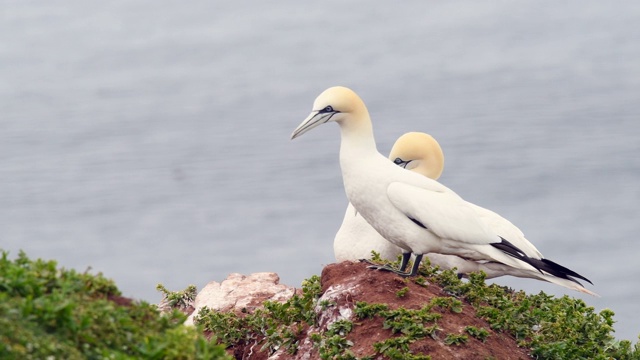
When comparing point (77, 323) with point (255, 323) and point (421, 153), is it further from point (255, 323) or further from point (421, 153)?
point (421, 153)

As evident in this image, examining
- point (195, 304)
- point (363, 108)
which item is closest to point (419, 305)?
point (363, 108)

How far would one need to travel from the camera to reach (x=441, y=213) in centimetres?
1125

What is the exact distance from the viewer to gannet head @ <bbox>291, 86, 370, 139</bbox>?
37.7 feet

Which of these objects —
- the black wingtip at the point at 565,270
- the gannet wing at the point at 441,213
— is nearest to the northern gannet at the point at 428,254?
the black wingtip at the point at 565,270

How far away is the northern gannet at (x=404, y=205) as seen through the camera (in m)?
11.1

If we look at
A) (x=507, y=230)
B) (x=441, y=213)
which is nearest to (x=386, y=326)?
(x=441, y=213)


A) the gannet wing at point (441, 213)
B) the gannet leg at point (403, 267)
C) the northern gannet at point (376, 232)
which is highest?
the northern gannet at point (376, 232)

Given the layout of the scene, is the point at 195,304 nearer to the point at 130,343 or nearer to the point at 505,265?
the point at 505,265

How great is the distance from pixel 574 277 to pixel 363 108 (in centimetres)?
269

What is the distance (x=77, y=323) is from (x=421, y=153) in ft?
25.3

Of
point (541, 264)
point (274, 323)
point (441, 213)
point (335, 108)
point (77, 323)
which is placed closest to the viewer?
point (77, 323)

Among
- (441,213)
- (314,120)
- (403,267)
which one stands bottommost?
(403,267)

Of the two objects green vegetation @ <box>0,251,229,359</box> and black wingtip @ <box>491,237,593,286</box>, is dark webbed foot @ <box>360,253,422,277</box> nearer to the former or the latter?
black wingtip @ <box>491,237,593,286</box>

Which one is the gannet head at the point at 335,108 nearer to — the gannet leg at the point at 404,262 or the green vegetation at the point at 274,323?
the gannet leg at the point at 404,262
